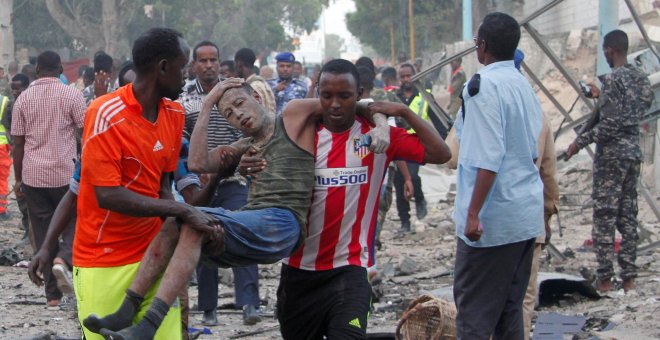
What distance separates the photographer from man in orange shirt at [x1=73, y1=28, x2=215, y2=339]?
4312 millimetres

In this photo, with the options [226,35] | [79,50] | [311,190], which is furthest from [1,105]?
[226,35]

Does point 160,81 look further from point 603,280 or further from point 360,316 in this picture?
point 603,280

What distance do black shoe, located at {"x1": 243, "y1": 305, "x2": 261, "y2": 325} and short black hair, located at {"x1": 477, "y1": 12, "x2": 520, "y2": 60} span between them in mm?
3415

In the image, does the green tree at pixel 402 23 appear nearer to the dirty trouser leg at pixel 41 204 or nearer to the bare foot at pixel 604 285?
the bare foot at pixel 604 285

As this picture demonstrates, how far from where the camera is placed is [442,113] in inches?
397

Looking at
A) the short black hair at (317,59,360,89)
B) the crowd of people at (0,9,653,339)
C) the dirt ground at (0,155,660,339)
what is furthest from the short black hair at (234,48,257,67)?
the short black hair at (317,59,360,89)

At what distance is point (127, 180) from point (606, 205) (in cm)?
547

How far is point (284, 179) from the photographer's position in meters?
4.88

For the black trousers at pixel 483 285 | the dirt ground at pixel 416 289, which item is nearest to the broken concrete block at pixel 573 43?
the dirt ground at pixel 416 289

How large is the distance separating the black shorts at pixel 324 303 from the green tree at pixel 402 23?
36.6 m

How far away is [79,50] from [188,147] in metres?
37.9

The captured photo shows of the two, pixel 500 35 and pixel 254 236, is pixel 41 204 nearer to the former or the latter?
pixel 254 236

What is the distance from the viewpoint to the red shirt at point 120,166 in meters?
4.33

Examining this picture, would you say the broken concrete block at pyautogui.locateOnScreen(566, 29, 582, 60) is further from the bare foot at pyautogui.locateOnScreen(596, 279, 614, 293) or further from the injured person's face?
the injured person's face
